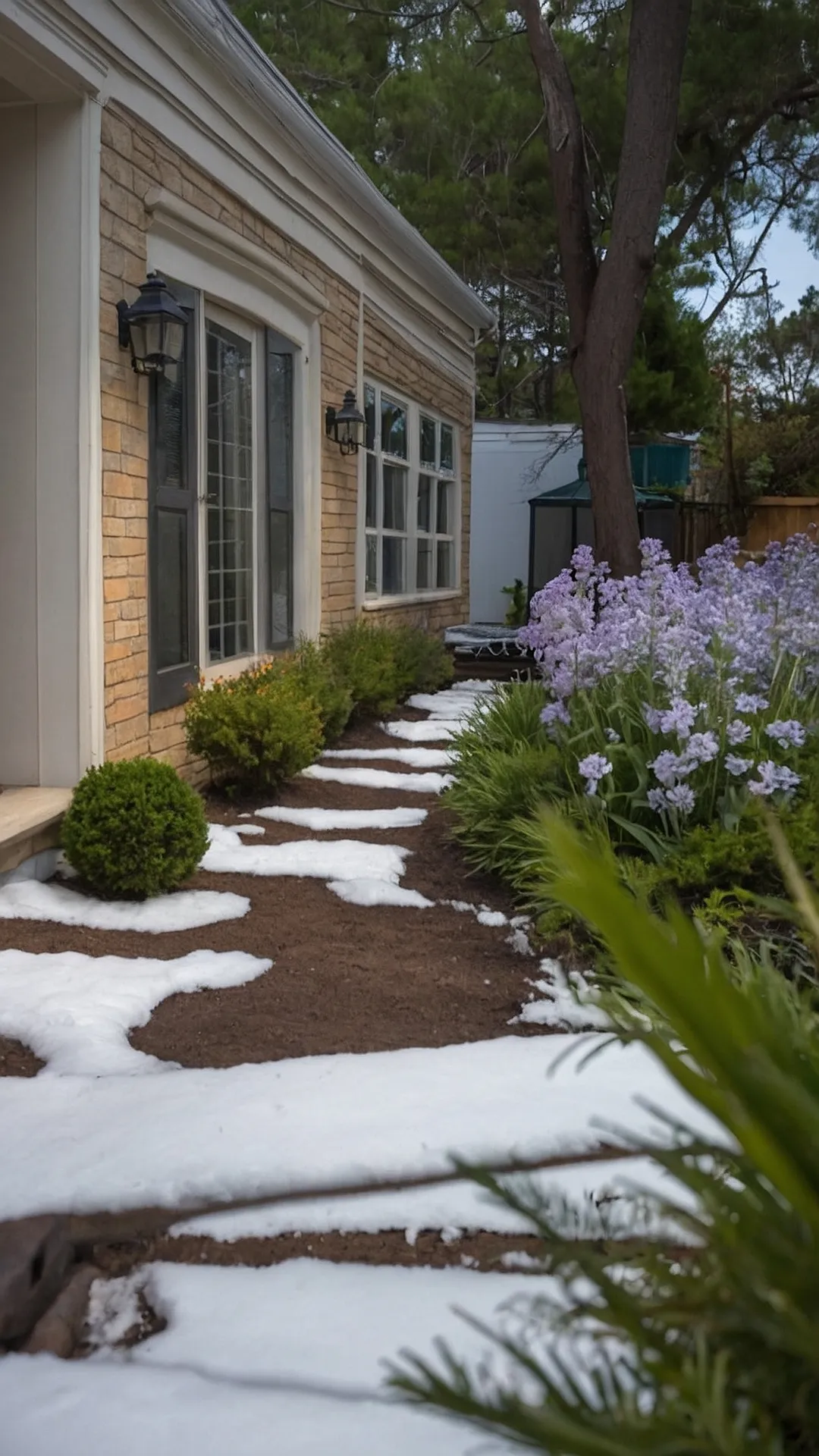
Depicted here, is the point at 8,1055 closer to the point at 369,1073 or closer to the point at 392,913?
the point at 369,1073

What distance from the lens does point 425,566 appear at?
10898 mm

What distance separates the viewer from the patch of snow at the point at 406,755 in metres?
6.27

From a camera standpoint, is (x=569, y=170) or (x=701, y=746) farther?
(x=569, y=170)

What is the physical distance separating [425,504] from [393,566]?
4.56ft

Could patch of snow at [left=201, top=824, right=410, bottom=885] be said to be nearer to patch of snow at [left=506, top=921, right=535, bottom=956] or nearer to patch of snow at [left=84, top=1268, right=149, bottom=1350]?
patch of snow at [left=506, top=921, right=535, bottom=956]

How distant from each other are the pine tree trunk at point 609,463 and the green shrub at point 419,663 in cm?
152

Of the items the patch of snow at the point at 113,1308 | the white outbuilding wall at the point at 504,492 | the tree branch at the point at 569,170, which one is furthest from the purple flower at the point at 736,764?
the white outbuilding wall at the point at 504,492

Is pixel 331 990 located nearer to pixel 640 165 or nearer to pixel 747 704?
pixel 747 704

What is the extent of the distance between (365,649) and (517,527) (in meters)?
8.09

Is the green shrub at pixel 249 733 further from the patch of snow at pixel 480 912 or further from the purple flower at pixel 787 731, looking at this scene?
the purple flower at pixel 787 731

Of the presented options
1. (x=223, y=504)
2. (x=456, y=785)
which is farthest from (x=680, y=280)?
(x=456, y=785)

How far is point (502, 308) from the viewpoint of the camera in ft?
60.2

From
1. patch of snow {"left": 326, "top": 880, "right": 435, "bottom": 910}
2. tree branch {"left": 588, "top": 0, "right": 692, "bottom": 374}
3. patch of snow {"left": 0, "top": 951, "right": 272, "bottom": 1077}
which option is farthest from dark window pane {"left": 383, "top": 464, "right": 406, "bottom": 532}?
patch of snow {"left": 0, "top": 951, "right": 272, "bottom": 1077}

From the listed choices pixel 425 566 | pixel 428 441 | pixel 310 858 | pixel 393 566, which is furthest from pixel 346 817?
pixel 428 441
